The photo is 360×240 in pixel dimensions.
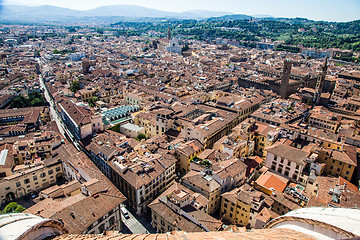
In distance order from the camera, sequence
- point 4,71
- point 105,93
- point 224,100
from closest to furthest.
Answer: point 224,100, point 105,93, point 4,71

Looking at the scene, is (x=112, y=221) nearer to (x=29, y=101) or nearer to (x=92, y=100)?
(x=92, y=100)

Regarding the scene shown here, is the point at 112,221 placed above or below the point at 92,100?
below

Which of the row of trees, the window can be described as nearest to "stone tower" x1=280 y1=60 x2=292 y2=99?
the window

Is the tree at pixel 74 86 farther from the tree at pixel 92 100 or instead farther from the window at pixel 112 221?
the window at pixel 112 221

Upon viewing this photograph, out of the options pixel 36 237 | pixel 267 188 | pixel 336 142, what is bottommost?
pixel 267 188

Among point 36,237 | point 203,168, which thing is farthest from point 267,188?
point 36,237

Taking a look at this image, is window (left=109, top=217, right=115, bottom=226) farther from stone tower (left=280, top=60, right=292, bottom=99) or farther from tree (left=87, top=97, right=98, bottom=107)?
stone tower (left=280, top=60, right=292, bottom=99)

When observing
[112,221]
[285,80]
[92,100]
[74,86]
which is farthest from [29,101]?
[285,80]

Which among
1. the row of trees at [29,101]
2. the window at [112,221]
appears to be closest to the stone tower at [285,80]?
the window at [112,221]

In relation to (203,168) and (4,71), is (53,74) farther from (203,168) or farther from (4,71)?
(203,168)

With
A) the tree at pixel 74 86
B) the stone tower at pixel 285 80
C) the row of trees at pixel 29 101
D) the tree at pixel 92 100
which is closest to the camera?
the row of trees at pixel 29 101

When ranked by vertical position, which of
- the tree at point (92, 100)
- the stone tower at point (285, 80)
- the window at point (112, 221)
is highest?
the stone tower at point (285, 80)
